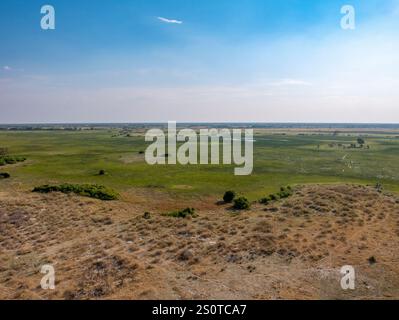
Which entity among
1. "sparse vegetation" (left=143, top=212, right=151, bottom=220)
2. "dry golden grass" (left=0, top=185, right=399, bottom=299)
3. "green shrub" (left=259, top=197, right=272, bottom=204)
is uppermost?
"green shrub" (left=259, top=197, right=272, bottom=204)

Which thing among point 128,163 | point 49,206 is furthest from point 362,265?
point 128,163

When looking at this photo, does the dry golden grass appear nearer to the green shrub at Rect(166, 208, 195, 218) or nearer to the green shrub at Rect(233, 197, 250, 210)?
the green shrub at Rect(166, 208, 195, 218)

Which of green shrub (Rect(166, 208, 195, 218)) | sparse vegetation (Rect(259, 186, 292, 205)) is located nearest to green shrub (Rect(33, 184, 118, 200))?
green shrub (Rect(166, 208, 195, 218))

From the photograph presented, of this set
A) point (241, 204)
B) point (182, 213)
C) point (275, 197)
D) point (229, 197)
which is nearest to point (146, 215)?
point (182, 213)

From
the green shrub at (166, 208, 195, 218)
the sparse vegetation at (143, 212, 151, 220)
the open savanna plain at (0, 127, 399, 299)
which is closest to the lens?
the open savanna plain at (0, 127, 399, 299)

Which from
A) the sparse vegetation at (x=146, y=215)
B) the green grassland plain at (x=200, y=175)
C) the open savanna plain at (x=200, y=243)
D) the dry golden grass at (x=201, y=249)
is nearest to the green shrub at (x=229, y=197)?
the open savanna plain at (x=200, y=243)

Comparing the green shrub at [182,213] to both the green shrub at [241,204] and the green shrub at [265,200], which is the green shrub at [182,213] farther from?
the green shrub at [265,200]

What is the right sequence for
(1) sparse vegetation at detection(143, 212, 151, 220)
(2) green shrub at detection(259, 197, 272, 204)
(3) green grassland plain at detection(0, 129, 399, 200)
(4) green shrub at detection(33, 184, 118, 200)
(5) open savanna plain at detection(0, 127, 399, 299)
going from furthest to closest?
(3) green grassland plain at detection(0, 129, 399, 200), (4) green shrub at detection(33, 184, 118, 200), (2) green shrub at detection(259, 197, 272, 204), (1) sparse vegetation at detection(143, 212, 151, 220), (5) open savanna plain at detection(0, 127, 399, 299)

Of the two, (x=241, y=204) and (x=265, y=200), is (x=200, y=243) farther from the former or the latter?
(x=265, y=200)

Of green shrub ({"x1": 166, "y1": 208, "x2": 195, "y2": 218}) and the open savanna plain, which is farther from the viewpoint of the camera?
green shrub ({"x1": 166, "y1": 208, "x2": 195, "y2": 218})
